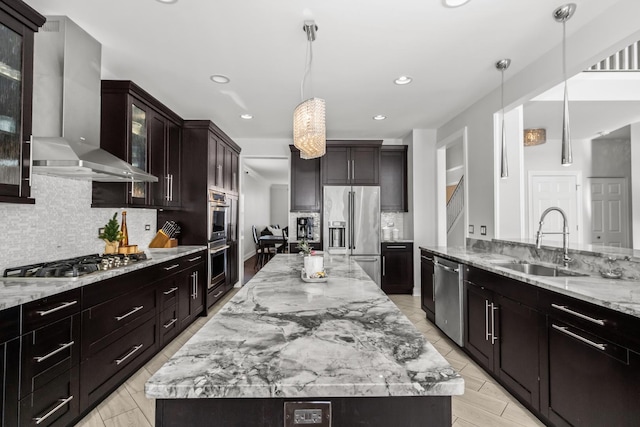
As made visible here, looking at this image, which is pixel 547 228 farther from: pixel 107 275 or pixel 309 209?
pixel 107 275

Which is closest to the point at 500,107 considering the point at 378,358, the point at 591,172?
the point at 378,358

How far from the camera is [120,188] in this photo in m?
2.80

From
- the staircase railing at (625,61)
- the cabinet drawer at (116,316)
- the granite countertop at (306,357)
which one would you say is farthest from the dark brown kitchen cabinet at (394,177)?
the granite countertop at (306,357)

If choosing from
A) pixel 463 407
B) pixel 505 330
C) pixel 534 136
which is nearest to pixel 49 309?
pixel 463 407

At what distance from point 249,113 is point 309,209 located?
178 cm

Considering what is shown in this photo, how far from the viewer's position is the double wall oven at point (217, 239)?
4035 mm

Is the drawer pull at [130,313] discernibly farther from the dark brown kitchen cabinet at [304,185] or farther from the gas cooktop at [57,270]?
the dark brown kitchen cabinet at [304,185]

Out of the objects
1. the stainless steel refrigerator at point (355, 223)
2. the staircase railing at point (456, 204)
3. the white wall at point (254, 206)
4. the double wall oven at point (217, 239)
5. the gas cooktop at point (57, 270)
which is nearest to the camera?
the gas cooktop at point (57, 270)

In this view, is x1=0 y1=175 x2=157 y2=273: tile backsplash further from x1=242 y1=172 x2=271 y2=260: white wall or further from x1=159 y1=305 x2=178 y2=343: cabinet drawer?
x1=242 y1=172 x2=271 y2=260: white wall

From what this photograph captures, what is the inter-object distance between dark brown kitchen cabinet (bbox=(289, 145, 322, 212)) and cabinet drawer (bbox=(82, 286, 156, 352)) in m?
2.81

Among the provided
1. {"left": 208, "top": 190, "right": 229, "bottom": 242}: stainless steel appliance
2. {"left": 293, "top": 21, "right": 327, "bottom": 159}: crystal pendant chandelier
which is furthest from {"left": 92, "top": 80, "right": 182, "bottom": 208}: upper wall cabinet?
{"left": 293, "top": 21, "right": 327, "bottom": 159}: crystal pendant chandelier

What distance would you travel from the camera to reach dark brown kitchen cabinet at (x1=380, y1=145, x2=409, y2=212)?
17.4 ft

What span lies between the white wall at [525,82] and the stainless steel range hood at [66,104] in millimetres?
3261

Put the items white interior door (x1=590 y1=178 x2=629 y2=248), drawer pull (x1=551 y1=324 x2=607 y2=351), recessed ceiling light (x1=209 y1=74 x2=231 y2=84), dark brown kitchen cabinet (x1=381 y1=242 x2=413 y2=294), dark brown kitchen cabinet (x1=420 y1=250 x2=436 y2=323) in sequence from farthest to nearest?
1. white interior door (x1=590 y1=178 x2=629 y2=248)
2. dark brown kitchen cabinet (x1=381 y1=242 x2=413 y2=294)
3. dark brown kitchen cabinet (x1=420 y1=250 x2=436 y2=323)
4. recessed ceiling light (x1=209 y1=74 x2=231 y2=84)
5. drawer pull (x1=551 y1=324 x2=607 y2=351)
